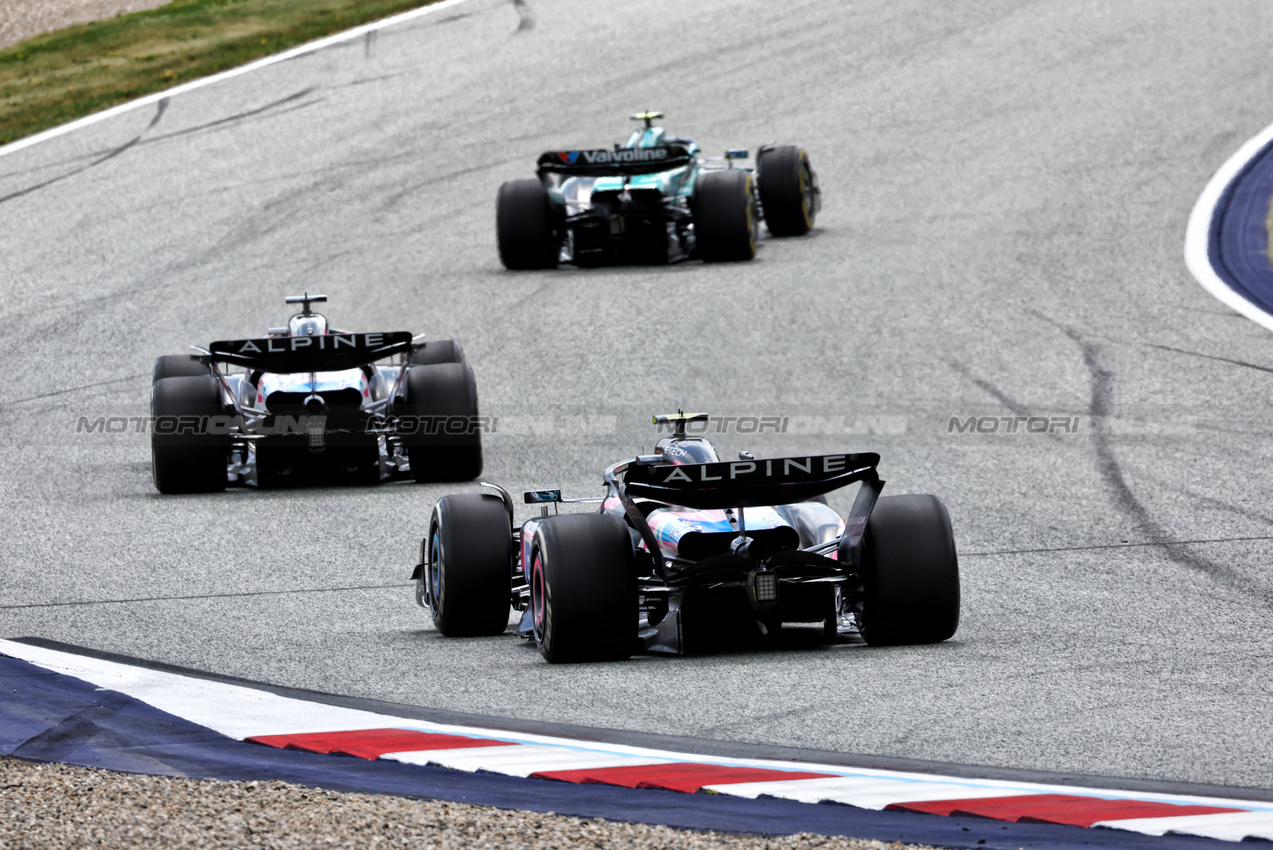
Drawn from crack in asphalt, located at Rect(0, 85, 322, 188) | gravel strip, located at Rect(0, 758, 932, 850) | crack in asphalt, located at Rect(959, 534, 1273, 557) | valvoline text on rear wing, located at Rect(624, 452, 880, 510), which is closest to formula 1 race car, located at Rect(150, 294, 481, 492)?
crack in asphalt, located at Rect(959, 534, 1273, 557)

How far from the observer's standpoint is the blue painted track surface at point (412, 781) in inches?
198

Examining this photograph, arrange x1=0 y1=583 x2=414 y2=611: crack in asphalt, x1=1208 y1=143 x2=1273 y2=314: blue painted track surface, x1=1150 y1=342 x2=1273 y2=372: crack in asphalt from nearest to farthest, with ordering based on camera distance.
A: 1. x1=0 y1=583 x2=414 y2=611: crack in asphalt
2. x1=1150 y1=342 x2=1273 y2=372: crack in asphalt
3. x1=1208 y1=143 x2=1273 y2=314: blue painted track surface

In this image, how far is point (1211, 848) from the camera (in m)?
4.83

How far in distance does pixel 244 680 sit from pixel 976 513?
19.2 ft

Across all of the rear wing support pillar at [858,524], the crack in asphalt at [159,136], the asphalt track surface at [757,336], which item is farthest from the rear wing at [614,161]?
the rear wing support pillar at [858,524]

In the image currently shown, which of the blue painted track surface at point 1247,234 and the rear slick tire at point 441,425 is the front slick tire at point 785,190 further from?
the rear slick tire at point 441,425

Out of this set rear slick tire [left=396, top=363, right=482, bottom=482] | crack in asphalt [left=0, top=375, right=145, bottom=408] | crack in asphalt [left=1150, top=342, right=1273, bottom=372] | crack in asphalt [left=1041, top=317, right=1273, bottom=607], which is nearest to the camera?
crack in asphalt [left=1041, top=317, right=1273, bottom=607]

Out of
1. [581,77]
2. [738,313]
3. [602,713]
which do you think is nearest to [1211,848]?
[602,713]

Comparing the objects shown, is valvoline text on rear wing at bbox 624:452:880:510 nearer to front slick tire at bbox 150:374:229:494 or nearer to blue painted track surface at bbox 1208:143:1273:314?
front slick tire at bbox 150:374:229:494

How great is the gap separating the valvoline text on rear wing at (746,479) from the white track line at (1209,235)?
33.1 ft

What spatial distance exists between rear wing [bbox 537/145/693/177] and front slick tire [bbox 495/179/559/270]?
0.53m

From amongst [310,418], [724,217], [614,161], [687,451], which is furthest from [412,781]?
[724,217]

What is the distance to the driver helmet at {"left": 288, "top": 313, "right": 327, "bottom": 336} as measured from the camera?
14062 millimetres

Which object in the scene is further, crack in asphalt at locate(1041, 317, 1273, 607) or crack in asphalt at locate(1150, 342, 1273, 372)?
crack in asphalt at locate(1150, 342, 1273, 372)
